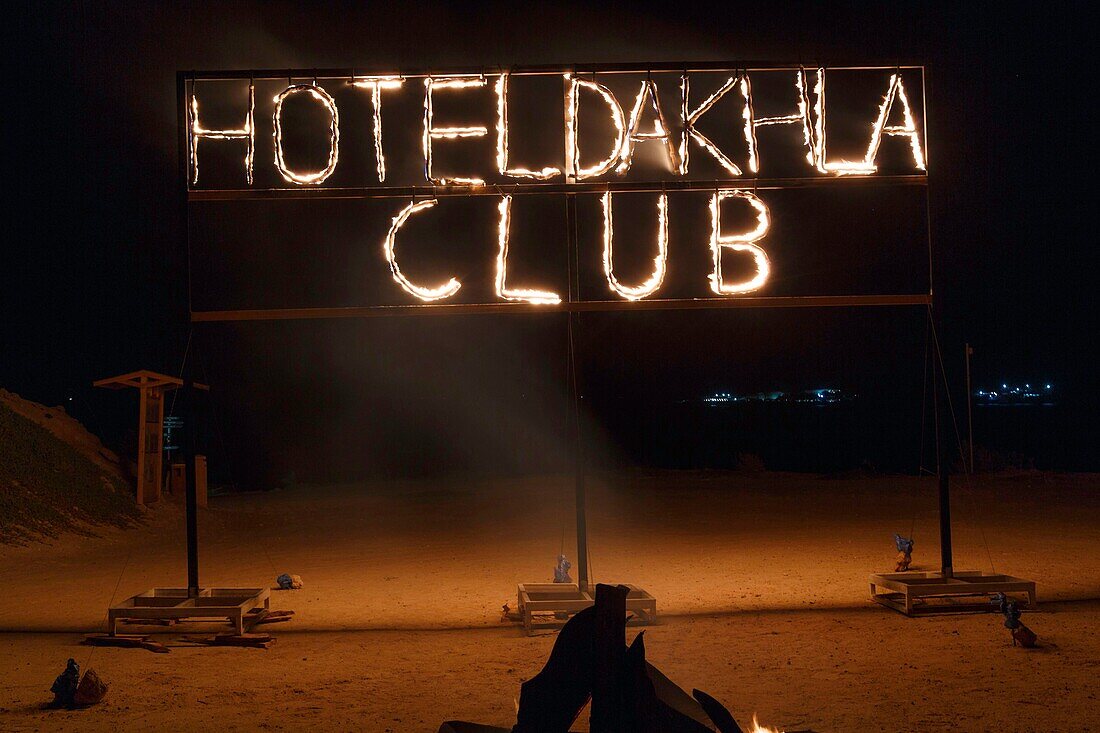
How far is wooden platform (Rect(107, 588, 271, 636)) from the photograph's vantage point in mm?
7746

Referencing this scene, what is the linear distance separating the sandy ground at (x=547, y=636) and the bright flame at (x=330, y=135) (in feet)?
12.3

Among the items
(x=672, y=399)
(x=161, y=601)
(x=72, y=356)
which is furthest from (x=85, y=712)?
(x=72, y=356)

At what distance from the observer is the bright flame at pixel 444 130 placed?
26.8ft

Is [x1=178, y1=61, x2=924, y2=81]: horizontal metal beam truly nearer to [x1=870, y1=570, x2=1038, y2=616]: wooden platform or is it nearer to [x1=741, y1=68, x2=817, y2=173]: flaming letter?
[x1=741, y1=68, x2=817, y2=173]: flaming letter

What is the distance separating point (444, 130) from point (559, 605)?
4039 mm

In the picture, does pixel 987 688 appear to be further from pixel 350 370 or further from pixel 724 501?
pixel 350 370

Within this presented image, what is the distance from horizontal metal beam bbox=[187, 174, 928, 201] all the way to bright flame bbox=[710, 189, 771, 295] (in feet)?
0.54

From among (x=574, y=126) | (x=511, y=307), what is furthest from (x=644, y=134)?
(x=511, y=307)

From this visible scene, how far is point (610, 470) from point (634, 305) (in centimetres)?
1700

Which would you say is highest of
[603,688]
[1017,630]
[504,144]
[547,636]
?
[504,144]

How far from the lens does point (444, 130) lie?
821cm

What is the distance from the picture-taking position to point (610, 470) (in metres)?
24.9

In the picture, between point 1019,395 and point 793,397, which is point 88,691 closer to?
point 793,397

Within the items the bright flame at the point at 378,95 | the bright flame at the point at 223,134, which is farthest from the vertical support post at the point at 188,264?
the bright flame at the point at 378,95
